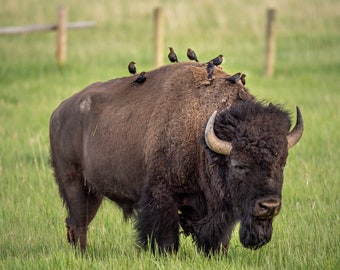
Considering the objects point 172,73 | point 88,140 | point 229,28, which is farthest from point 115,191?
point 229,28

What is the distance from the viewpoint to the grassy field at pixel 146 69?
7422 mm

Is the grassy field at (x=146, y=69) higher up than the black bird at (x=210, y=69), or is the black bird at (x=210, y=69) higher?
the black bird at (x=210, y=69)

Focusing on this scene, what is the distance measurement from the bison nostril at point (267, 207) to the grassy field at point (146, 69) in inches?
20.4

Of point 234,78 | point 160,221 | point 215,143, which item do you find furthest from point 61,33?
point 215,143

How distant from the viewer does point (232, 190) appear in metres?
6.89

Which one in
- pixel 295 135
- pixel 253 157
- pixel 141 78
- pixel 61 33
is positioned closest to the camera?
pixel 253 157

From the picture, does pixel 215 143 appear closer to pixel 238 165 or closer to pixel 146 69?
pixel 238 165

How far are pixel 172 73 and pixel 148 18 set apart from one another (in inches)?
978

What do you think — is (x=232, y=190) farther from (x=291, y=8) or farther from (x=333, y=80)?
(x=291, y=8)

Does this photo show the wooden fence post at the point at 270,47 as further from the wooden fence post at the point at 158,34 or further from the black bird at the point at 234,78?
the black bird at the point at 234,78

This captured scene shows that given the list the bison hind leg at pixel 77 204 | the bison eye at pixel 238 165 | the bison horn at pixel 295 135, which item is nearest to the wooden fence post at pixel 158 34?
the bison hind leg at pixel 77 204

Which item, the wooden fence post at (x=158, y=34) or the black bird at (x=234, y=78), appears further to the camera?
the wooden fence post at (x=158, y=34)

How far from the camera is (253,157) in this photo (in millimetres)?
6602

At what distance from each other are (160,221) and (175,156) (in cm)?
58
